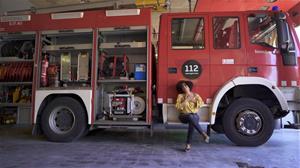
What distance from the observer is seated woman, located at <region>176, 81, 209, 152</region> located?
4535mm

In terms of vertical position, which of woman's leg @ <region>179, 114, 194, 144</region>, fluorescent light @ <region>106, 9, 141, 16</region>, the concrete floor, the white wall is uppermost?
the white wall

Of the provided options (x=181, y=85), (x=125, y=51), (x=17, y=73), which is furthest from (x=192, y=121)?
(x=17, y=73)

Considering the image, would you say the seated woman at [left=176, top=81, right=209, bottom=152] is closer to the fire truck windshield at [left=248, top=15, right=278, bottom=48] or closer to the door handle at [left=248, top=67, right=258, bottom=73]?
the door handle at [left=248, top=67, right=258, bottom=73]

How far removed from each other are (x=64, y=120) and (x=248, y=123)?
364cm

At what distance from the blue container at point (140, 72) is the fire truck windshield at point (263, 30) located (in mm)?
2157

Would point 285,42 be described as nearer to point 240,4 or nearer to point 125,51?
point 125,51

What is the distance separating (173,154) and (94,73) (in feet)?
7.45

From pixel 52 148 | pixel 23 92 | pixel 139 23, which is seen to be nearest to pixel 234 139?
pixel 139 23

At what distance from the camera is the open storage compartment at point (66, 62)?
5281mm

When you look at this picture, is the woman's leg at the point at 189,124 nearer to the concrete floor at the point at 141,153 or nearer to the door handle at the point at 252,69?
the concrete floor at the point at 141,153

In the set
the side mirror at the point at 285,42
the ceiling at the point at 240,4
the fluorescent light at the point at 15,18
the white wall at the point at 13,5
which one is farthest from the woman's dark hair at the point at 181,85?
the white wall at the point at 13,5

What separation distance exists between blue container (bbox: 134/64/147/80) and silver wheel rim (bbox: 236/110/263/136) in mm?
2001

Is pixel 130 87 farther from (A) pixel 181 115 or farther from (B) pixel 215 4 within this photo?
(B) pixel 215 4

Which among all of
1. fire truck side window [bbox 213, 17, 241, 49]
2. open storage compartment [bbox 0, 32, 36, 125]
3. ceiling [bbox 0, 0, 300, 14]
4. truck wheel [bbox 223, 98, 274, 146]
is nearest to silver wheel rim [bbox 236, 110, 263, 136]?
truck wheel [bbox 223, 98, 274, 146]
